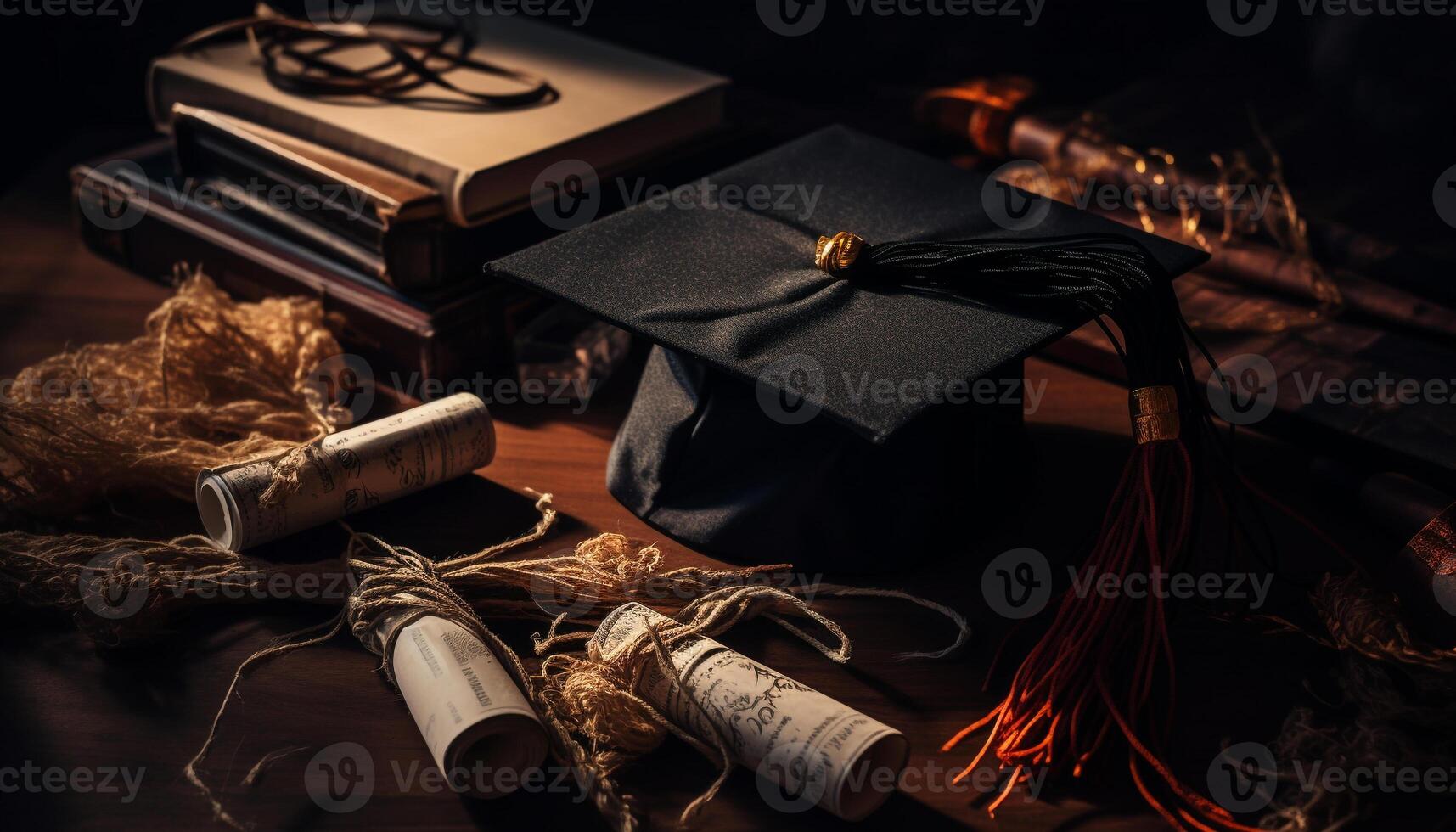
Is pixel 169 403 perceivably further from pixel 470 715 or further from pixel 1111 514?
pixel 1111 514

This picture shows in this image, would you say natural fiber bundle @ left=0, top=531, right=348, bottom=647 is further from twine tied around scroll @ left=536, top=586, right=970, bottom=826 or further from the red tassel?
the red tassel

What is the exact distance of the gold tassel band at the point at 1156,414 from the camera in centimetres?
91

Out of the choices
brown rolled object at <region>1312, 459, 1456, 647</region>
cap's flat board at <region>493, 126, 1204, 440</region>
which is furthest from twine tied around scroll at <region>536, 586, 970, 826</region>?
brown rolled object at <region>1312, 459, 1456, 647</region>

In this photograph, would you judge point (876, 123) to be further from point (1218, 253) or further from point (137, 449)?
point (137, 449)

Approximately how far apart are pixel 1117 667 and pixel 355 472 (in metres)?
0.61

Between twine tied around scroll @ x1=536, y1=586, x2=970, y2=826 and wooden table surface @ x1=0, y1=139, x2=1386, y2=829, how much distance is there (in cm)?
1

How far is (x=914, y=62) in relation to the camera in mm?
1840

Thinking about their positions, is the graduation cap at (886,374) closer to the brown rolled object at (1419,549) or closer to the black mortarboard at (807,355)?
the black mortarboard at (807,355)

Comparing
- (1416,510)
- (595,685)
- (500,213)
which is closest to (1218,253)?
(1416,510)

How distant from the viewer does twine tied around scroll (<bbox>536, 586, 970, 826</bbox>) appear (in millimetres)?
849

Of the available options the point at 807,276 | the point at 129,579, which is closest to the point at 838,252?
the point at 807,276

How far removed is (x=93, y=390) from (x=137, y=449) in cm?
16

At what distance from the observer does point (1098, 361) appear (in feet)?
4.25

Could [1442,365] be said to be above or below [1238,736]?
above
